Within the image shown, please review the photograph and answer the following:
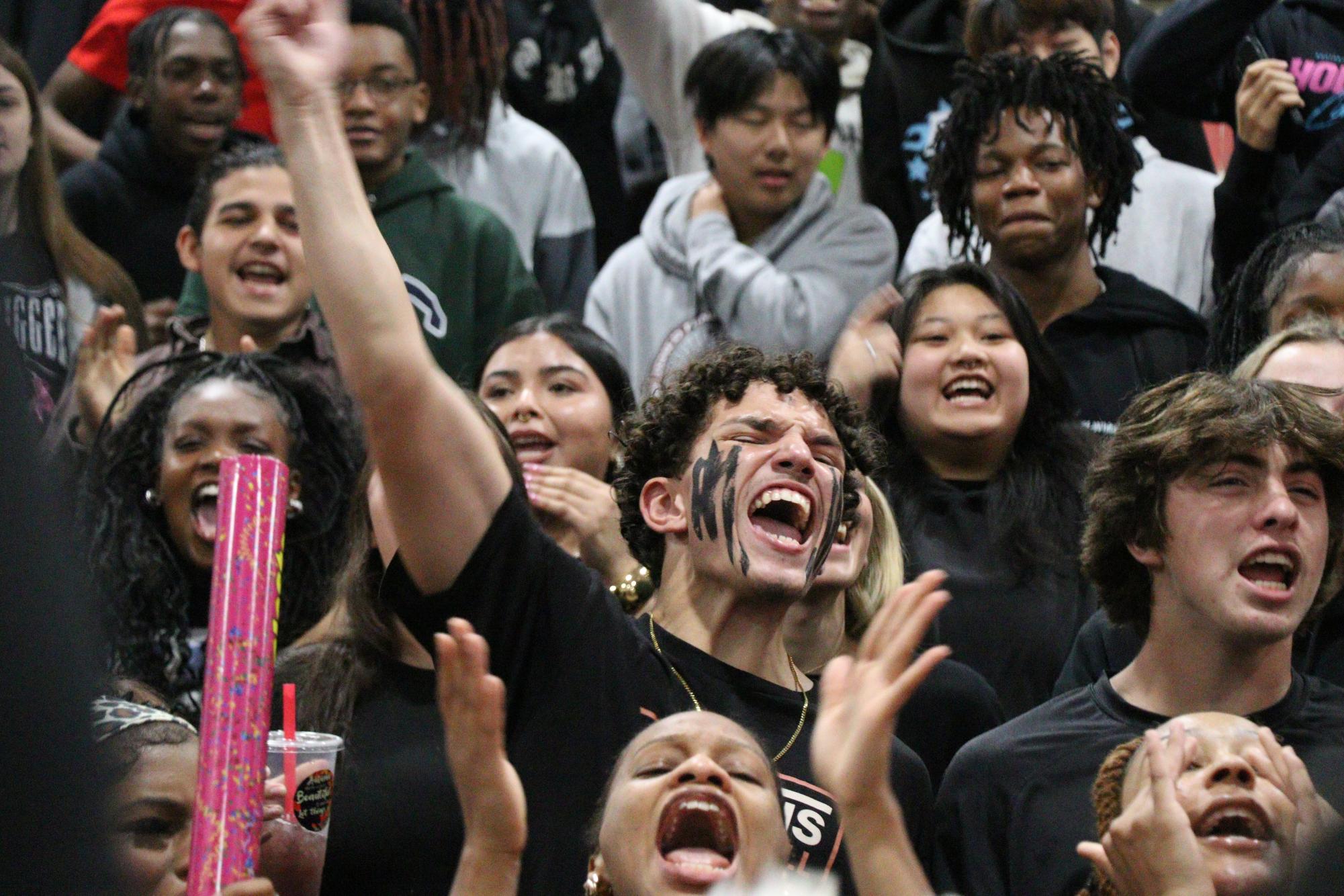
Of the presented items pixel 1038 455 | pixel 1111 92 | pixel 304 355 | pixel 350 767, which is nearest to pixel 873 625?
pixel 350 767

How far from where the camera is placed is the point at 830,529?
3.25 metres

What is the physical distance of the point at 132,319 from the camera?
507 centimetres

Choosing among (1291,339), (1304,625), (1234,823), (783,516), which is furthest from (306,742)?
(1291,339)

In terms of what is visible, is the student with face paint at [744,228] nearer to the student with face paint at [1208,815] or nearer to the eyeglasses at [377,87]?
the eyeglasses at [377,87]

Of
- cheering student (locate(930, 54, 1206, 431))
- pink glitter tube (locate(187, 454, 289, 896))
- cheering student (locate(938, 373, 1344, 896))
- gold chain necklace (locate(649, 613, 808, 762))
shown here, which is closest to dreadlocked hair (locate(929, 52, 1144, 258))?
cheering student (locate(930, 54, 1206, 431))

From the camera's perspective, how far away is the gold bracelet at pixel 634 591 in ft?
13.0

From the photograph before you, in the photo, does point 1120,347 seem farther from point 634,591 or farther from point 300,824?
point 300,824

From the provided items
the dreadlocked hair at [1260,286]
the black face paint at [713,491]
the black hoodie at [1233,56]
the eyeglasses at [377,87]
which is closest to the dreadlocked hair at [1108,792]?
the black face paint at [713,491]

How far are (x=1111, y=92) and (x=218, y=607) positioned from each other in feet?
11.1

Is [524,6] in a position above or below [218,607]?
above

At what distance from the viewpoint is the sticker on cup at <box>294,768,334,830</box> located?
2.61 m

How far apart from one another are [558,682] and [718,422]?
75cm

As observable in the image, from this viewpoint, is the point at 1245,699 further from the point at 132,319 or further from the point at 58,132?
the point at 58,132

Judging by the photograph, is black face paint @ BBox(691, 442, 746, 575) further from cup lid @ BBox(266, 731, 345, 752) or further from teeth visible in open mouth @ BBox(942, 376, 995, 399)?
teeth visible in open mouth @ BBox(942, 376, 995, 399)
